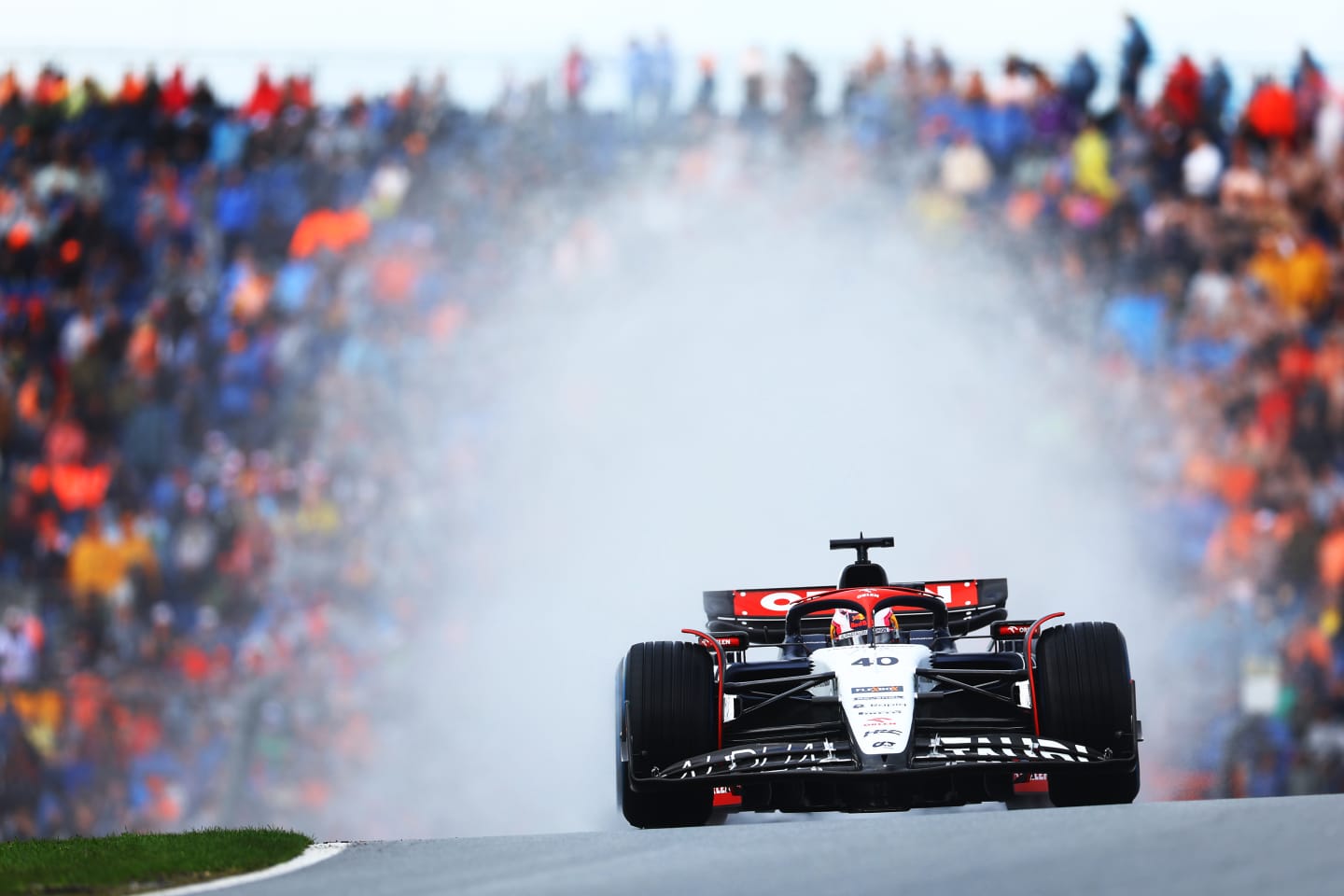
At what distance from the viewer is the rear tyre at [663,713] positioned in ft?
30.8

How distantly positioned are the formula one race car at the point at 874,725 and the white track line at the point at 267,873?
141cm

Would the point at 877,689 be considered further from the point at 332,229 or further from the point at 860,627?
the point at 332,229

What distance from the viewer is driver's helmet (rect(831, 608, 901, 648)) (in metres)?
10.1

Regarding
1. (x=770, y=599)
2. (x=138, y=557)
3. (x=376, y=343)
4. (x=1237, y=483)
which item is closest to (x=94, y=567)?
(x=138, y=557)

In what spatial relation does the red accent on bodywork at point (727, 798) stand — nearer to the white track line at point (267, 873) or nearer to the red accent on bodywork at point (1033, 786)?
the red accent on bodywork at point (1033, 786)

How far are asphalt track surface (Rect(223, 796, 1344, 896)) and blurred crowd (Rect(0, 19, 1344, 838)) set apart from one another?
950cm

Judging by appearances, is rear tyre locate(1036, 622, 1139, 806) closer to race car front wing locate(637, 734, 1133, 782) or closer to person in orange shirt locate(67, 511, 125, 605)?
race car front wing locate(637, 734, 1133, 782)

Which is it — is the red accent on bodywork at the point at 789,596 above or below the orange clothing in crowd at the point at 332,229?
below

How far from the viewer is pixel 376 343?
20.2 m

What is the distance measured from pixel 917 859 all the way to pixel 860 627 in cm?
322

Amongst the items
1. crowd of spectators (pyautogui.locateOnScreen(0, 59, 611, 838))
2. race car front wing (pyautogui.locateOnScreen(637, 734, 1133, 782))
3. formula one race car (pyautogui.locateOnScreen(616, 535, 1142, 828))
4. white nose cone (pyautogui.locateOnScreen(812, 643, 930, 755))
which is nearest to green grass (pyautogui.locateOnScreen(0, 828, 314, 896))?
formula one race car (pyautogui.locateOnScreen(616, 535, 1142, 828))

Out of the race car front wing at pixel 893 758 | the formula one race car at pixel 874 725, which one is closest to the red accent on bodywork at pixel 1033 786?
the formula one race car at pixel 874 725

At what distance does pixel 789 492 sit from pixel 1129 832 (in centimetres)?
1299

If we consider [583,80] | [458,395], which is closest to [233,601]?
[458,395]
